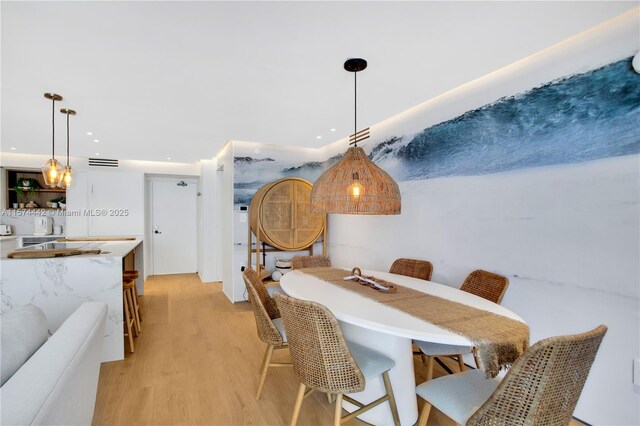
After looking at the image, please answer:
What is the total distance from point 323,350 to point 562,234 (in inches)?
66.9

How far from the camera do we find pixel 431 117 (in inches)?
123

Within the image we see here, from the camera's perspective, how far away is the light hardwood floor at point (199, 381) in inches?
82.0

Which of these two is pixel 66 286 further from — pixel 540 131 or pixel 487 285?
pixel 540 131

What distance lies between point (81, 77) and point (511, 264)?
3431 millimetres

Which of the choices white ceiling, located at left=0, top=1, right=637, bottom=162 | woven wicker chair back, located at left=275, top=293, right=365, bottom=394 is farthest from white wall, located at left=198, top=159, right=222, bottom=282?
woven wicker chair back, located at left=275, top=293, right=365, bottom=394

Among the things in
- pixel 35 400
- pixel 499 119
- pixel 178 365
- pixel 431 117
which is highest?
pixel 431 117

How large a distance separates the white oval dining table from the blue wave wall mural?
1.07m

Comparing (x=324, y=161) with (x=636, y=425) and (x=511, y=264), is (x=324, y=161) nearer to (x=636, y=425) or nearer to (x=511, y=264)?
(x=511, y=264)

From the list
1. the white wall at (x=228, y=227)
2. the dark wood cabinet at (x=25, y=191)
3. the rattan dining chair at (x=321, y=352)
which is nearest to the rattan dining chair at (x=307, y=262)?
A: the white wall at (x=228, y=227)

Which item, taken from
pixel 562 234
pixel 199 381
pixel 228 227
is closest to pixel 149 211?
pixel 228 227

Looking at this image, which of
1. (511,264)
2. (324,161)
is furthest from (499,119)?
(324,161)

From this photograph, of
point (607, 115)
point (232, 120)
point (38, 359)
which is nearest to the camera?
point (38, 359)

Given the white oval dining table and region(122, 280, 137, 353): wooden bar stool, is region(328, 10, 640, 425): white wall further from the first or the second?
region(122, 280, 137, 353): wooden bar stool

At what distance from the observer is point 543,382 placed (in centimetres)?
116
